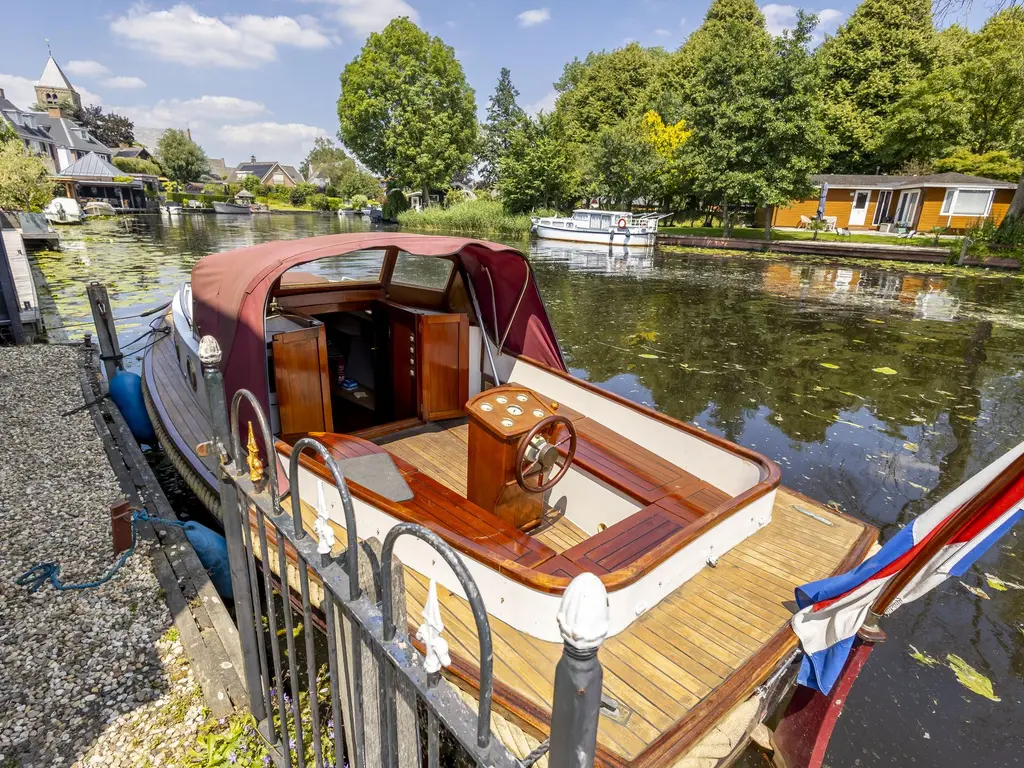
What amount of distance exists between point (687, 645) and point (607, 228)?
30172 millimetres

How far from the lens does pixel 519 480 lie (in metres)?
3.81

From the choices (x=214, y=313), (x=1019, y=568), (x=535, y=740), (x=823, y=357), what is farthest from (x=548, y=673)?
(x=823, y=357)

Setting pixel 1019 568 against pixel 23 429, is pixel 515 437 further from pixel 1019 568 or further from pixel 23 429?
pixel 23 429

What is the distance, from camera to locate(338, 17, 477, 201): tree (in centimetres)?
4472

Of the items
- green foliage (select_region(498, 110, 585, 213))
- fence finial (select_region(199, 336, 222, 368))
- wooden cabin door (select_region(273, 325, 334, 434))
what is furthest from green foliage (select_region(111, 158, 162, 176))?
fence finial (select_region(199, 336, 222, 368))

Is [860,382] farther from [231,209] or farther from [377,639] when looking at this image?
[231,209]

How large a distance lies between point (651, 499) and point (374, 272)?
4.69 meters

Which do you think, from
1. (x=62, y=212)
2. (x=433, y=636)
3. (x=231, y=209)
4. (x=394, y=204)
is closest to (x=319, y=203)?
(x=231, y=209)

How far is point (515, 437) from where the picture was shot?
12.4 ft

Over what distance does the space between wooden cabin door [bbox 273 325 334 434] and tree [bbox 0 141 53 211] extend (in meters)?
32.6

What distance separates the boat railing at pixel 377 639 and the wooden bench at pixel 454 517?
40.9 inches

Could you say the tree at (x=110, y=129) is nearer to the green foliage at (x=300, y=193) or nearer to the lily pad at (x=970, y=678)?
the green foliage at (x=300, y=193)

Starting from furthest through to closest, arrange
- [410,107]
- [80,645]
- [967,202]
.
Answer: [410,107], [967,202], [80,645]

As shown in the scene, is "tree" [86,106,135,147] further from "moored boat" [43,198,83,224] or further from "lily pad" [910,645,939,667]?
"lily pad" [910,645,939,667]
